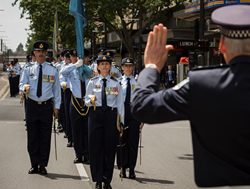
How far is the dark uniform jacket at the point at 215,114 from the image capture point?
8.27ft

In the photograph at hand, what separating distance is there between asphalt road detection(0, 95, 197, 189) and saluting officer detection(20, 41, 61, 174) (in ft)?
1.08

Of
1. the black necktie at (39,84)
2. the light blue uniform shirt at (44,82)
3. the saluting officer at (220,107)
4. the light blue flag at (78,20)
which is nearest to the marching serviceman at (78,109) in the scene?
the light blue flag at (78,20)

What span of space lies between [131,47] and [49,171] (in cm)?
3256

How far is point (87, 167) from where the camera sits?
364 inches

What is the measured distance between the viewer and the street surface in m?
7.83

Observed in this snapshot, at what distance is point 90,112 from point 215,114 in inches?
207

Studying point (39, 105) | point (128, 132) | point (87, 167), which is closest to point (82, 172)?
point (87, 167)

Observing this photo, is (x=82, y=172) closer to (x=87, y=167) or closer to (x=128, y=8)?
(x=87, y=167)

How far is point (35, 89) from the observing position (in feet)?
28.2

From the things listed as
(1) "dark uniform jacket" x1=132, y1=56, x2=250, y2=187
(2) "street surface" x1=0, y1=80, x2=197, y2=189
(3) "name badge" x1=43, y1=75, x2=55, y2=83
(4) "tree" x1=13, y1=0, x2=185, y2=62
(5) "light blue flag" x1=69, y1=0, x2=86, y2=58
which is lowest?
(2) "street surface" x1=0, y1=80, x2=197, y2=189

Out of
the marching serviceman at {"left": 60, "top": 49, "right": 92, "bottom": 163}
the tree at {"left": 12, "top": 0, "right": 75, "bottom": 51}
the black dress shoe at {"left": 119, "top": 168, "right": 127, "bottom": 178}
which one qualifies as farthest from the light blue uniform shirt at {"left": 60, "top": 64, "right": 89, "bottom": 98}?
the tree at {"left": 12, "top": 0, "right": 75, "bottom": 51}

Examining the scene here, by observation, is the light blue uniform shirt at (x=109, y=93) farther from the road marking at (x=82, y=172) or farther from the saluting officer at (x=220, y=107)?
the saluting officer at (x=220, y=107)

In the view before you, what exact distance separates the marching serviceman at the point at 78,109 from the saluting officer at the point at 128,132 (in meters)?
1.15

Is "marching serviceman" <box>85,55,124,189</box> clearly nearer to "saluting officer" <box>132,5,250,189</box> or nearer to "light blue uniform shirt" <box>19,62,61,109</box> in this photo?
"light blue uniform shirt" <box>19,62,61,109</box>
